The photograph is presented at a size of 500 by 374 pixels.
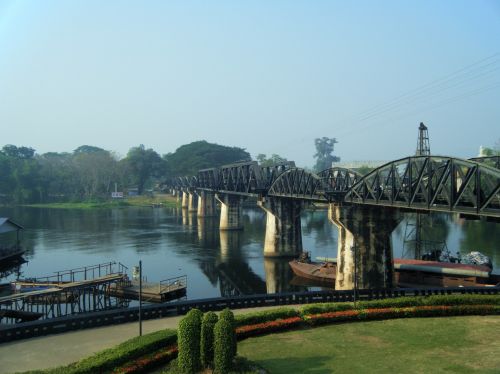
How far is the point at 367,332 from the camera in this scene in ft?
94.5

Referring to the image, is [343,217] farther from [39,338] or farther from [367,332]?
[39,338]

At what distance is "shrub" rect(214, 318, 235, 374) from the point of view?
20.9m

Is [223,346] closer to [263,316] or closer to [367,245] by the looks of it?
[263,316]

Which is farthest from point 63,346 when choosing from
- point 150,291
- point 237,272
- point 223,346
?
point 237,272

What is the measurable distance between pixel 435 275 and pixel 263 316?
35689 millimetres

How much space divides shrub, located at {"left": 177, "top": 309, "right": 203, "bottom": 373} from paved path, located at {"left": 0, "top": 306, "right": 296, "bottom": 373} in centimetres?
689

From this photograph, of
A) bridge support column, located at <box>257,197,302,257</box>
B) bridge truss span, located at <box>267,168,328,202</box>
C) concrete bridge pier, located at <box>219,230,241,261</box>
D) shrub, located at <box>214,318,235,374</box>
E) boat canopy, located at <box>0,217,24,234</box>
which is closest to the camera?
shrub, located at <box>214,318,235,374</box>

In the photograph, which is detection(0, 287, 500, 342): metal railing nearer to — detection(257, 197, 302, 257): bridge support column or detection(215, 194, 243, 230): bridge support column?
detection(257, 197, 302, 257): bridge support column

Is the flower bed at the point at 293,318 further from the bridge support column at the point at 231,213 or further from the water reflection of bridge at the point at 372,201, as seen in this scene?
the bridge support column at the point at 231,213

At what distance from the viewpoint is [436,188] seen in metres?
37.6

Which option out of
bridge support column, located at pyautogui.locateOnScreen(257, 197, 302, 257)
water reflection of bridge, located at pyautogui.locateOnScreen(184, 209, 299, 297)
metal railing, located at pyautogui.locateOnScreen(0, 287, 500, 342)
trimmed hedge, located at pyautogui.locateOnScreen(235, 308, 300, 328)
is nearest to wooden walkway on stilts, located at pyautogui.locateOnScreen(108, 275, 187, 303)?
A: water reflection of bridge, located at pyautogui.locateOnScreen(184, 209, 299, 297)

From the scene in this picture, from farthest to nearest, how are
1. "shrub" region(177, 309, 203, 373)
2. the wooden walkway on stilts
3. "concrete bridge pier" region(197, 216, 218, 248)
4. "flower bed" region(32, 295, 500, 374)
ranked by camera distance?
"concrete bridge pier" region(197, 216, 218, 248) → the wooden walkway on stilts → "flower bed" region(32, 295, 500, 374) → "shrub" region(177, 309, 203, 373)

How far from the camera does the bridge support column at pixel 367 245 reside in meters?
51.5

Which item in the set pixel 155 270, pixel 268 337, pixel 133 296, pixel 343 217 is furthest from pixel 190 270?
pixel 268 337
